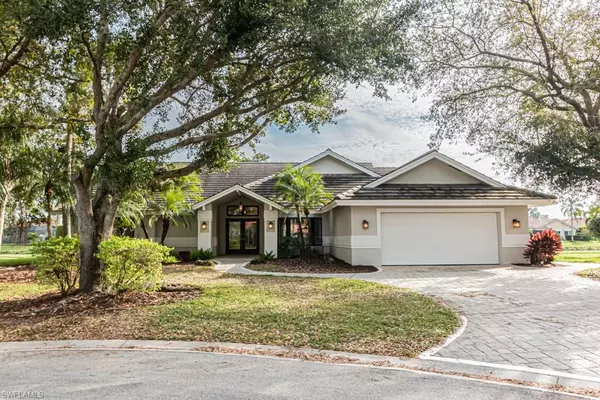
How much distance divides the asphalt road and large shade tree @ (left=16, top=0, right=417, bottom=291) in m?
4.57

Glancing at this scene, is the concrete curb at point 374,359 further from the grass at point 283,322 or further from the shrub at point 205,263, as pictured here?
the shrub at point 205,263

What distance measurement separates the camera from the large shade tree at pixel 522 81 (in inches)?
504

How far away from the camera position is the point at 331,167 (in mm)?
22672

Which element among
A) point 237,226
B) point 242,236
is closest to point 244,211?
point 237,226

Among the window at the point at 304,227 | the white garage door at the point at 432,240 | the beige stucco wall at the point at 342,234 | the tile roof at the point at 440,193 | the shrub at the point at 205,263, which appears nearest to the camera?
the tile roof at the point at 440,193

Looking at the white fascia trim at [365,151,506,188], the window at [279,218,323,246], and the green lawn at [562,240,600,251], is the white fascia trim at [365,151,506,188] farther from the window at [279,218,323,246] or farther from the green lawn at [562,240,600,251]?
the green lawn at [562,240,600,251]

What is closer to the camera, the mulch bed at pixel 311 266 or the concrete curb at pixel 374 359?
the concrete curb at pixel 374 359

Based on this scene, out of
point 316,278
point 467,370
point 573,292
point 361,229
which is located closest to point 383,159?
point 361,229

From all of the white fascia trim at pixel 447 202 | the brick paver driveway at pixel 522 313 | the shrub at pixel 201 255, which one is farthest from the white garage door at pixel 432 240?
the shrub at pixel 201 255

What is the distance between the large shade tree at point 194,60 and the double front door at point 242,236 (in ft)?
37.8

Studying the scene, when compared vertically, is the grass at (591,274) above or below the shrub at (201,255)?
below

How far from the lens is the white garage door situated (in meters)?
15.7

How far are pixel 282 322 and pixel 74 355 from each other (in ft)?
9.98

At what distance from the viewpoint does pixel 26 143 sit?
549 inches
